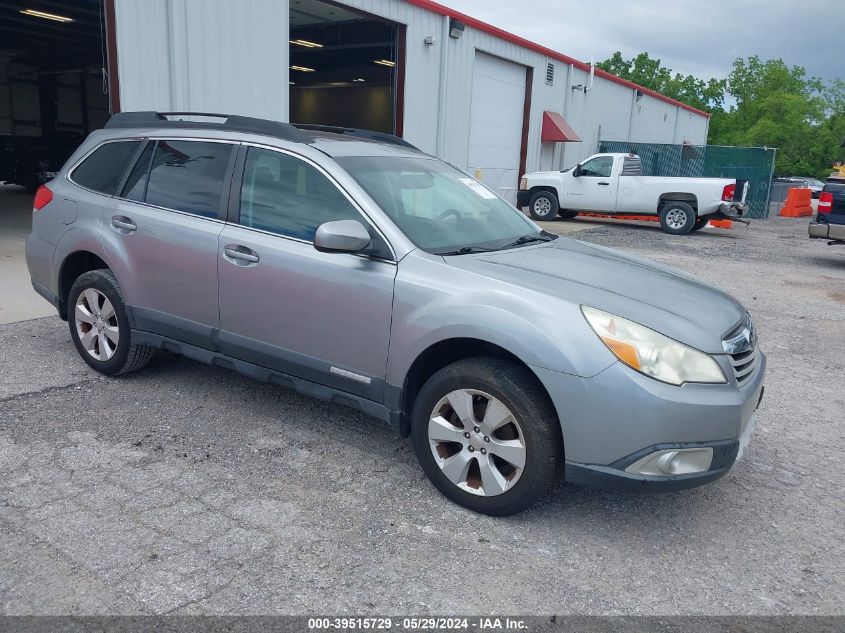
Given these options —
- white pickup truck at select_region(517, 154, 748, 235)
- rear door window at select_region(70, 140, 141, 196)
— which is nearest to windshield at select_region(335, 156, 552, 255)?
rear door window at select_region(70, 140, 141, 196)

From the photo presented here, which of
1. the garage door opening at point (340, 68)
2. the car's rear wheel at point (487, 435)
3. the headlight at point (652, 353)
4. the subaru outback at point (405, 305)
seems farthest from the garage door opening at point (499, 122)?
the headlight at point (652, 353)

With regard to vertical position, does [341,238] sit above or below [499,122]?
below

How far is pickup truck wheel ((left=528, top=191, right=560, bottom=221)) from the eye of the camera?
755 inches

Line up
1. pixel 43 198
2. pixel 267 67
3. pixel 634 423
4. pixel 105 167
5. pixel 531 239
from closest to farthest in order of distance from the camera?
pixel 634 423, pixel 531 239, pixel 105 167, pixel 43 198, pixel 267 67

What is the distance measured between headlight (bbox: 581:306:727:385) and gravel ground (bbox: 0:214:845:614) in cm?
84

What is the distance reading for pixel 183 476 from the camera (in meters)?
3.70

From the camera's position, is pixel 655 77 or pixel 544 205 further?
pixel 655 77

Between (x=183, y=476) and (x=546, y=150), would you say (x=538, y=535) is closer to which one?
(x=183, y=476)

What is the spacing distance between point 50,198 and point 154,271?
1369 mm

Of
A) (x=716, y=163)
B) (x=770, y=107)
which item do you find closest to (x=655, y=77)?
(x=770, y=107)

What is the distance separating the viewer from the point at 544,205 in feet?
63.8

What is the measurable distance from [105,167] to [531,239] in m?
3.05

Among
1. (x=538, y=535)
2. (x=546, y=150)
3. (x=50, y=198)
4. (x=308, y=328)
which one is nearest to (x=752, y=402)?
(x=538, y=535)

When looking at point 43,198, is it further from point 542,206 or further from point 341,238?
point 542,206
